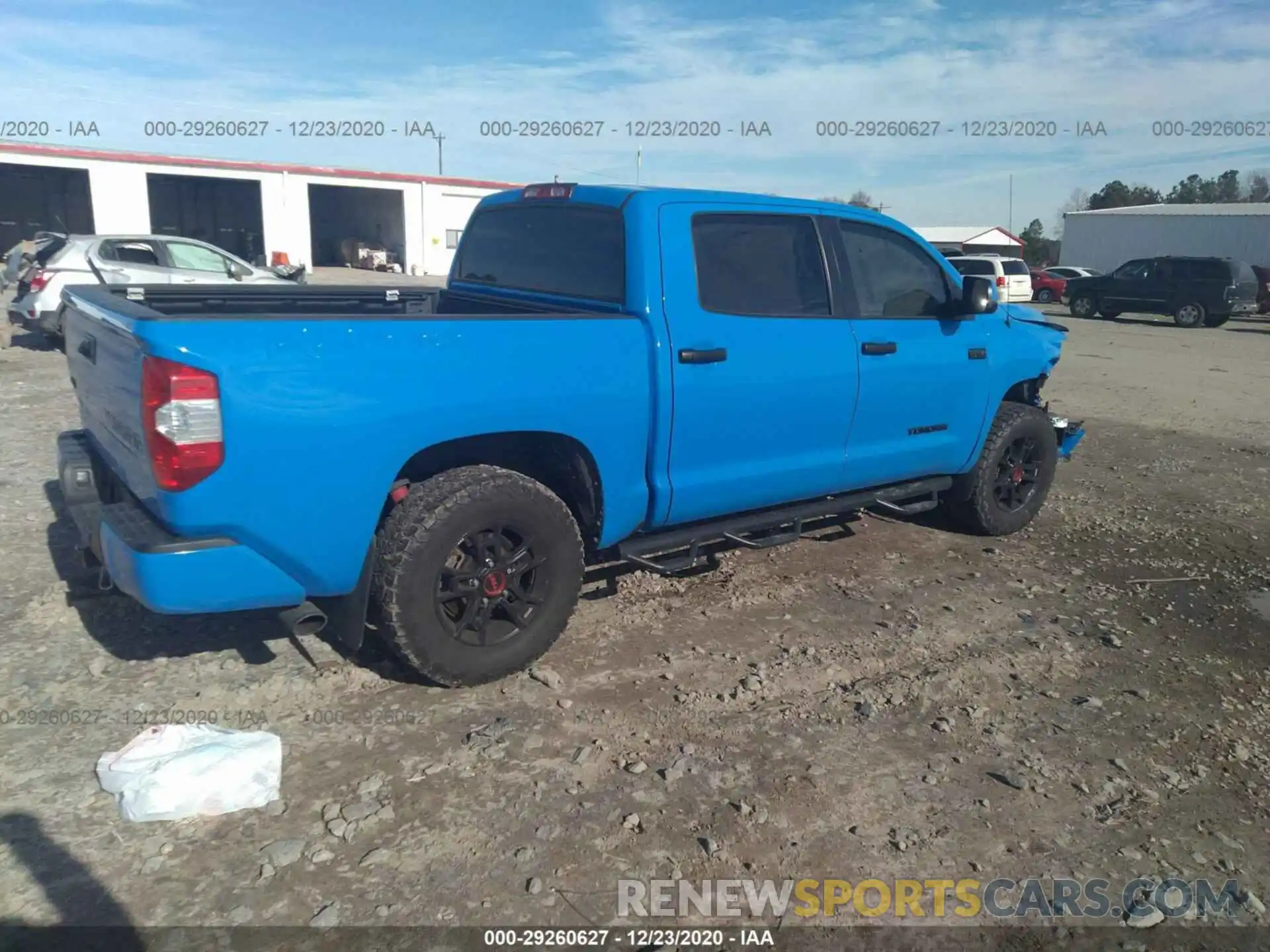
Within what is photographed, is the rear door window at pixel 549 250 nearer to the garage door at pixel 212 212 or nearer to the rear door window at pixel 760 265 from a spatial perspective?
the rear door window at pixel 760 265

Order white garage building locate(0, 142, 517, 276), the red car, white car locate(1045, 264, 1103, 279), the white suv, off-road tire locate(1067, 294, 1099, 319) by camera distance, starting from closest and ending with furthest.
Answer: the white suv, off-road tire locate(1067, 294, 1099, 319), white garage building locate(0, 142, 517, 276), the red car, white car locate(1045, 264, 1103, 279)

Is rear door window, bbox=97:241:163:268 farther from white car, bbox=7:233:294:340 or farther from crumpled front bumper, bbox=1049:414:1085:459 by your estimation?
crumpled front bumper, bbox=1049:414:1085:459

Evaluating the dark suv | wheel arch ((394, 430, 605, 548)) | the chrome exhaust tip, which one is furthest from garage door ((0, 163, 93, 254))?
the chrome exhaust tip

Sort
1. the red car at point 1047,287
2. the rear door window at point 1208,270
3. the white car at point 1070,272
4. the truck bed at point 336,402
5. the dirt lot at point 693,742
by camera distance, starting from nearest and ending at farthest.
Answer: the dirt lot at point 693,742 < the truck bed at point 336,402 < the rear door window at point 1208,270 < the red car at point 1047,287 < the white car at point 1070,272

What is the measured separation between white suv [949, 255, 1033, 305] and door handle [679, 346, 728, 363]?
21167 mm

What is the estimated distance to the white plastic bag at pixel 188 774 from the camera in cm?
294

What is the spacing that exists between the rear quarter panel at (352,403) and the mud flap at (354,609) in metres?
0.06

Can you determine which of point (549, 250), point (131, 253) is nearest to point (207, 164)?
point (131, 253)

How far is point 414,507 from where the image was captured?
3494 mm

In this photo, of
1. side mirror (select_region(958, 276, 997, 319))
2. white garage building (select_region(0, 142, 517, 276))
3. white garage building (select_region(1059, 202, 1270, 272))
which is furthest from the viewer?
white garage building (select_region(1059, 202, 1270, 272))

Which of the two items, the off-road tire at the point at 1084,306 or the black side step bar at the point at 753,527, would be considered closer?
the black side step bar at the point at 753,527

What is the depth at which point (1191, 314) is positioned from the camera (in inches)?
983

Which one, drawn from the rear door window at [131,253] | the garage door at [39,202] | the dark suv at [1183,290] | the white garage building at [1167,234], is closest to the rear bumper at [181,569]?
the rear door window at [131,253]

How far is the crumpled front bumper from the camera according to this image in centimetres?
640
